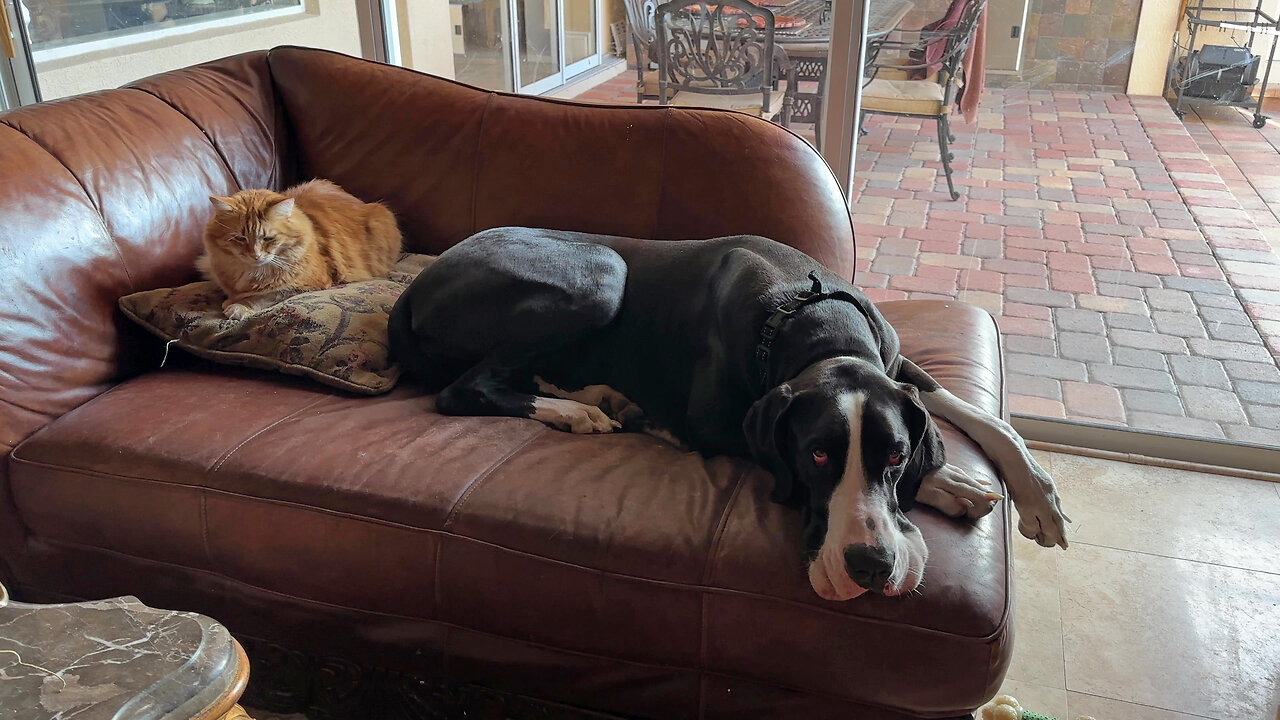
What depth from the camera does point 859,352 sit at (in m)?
1.57

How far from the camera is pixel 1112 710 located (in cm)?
177

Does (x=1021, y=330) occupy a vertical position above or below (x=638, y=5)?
below

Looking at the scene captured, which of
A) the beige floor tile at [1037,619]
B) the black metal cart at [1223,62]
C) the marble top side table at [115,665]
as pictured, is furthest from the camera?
the black metal cart at [1223,62]

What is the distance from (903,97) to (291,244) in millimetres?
1706

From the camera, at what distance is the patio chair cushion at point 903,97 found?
8.80ft

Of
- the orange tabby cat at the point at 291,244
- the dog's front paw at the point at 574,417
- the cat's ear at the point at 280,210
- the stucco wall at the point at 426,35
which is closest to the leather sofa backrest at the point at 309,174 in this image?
the orange tabby cat at the point at 291,244

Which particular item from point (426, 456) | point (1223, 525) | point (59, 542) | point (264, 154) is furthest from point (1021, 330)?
point (59, 542)

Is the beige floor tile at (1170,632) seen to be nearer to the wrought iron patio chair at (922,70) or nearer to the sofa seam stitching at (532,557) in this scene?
the sofa seam stitching at (532,557)

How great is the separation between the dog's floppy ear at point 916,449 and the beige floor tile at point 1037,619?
0.50m

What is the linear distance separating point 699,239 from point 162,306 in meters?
1.14

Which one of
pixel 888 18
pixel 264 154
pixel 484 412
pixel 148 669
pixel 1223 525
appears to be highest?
pixel 888 18

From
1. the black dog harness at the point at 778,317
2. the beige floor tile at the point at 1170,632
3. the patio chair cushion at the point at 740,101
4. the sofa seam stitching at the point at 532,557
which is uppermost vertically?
the patio chair cushion at the point at 740,101

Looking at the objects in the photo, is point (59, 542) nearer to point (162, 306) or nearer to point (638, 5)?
point (162, 306)

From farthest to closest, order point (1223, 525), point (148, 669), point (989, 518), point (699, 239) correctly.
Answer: point (1223, 525)
point (699, 239)
point (989, 518)
point (148, 669)
